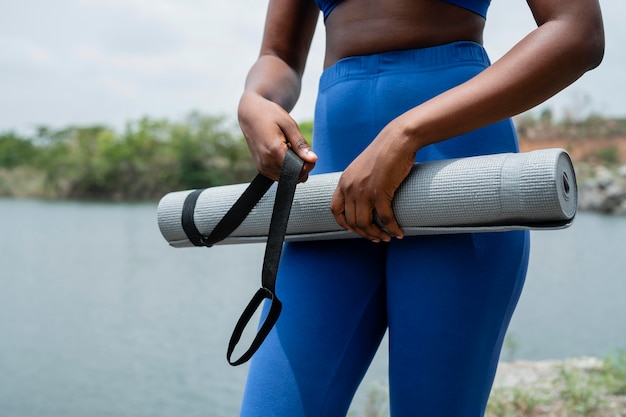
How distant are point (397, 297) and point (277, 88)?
383mm

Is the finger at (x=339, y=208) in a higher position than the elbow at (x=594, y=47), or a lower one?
lower

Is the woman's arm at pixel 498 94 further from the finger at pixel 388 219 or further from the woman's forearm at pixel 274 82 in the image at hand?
the woman's forearm at pixel 274 82

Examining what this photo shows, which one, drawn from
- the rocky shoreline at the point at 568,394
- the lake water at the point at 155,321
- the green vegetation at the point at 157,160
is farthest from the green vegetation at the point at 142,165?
the rocky shoreline at the point at 568,394

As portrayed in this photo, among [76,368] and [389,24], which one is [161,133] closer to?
[76,368]

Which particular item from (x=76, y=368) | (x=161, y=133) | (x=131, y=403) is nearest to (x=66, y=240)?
(x=76, y=368)

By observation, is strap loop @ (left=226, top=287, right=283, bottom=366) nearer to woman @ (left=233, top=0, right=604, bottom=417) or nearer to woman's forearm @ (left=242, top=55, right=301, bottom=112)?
woman @ (left=233, top=0, right=604, bottom=417)

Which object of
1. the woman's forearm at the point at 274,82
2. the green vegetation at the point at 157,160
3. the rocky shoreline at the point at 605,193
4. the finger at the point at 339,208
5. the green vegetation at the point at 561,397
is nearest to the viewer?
the finger at the point at 339,208

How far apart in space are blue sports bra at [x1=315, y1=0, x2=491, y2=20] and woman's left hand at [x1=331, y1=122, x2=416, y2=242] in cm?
23

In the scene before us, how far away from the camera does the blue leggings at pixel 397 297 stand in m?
0.92

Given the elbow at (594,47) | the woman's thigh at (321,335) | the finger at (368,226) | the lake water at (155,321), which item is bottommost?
the lake water at (155,321)

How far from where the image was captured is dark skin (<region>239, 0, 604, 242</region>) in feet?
2.73

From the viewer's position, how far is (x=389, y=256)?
3.14ft

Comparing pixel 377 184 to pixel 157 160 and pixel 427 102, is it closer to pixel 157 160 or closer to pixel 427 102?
pixel 427 102

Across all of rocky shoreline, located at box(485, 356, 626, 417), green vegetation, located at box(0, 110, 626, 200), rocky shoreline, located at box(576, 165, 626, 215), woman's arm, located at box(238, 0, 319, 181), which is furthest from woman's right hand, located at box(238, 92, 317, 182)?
green vegetation, located at box(0, 110, 626, 200)
